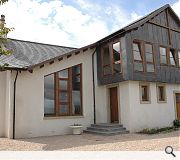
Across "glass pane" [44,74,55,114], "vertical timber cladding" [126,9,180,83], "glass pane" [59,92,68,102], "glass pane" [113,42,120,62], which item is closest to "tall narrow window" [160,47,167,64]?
"vertical timber cladding" [126,9,180,83]

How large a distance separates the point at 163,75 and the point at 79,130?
22.7ft

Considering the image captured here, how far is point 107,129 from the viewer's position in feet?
47.0

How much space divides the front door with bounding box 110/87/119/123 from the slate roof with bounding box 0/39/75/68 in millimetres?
4398

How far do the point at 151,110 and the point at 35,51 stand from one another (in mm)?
8818

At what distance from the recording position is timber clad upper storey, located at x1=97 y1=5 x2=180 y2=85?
15336 mm

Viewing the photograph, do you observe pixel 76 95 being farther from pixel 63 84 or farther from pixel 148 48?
pixel 148 48

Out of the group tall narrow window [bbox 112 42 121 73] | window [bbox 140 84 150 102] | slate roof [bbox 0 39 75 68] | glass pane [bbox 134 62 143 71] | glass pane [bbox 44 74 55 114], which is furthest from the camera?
window [bbox 140 84 150 102]

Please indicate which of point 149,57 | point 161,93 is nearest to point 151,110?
point 161,93

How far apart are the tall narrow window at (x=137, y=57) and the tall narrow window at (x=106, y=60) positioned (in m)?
1.85

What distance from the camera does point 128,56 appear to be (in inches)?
597

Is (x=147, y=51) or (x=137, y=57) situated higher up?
(x=147, y=51)

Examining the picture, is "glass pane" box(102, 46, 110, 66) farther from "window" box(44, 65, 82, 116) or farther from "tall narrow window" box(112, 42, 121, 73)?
"window" box(44, 65, 82, 116)
